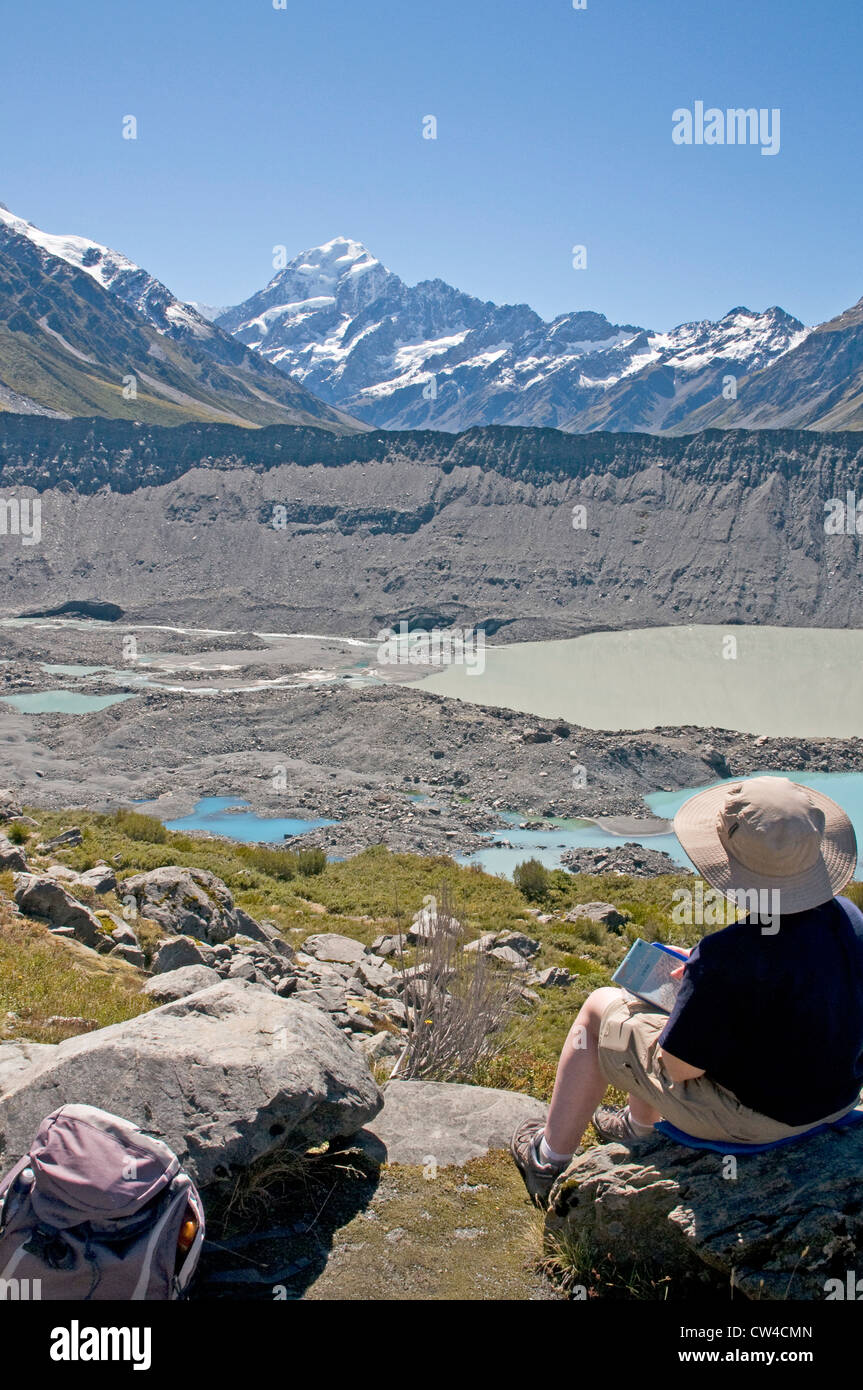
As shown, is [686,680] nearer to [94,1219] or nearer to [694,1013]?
[694,1013]

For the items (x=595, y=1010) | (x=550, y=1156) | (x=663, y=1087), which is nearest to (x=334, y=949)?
(x=550, y=1156)

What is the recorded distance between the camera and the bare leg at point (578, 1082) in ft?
13.5

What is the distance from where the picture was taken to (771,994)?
3.49 m

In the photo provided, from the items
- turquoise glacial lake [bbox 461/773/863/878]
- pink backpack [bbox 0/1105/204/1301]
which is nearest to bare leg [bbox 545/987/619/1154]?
pink backpack [bbox 0/1105/204/1301]

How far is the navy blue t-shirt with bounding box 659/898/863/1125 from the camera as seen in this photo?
350cm

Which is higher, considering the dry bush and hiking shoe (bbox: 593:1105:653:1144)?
hiking shoe (bbox: 593:1105:653:1144)

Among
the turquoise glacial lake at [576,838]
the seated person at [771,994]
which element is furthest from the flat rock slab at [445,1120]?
the turquoise glacial lake at [576,838]

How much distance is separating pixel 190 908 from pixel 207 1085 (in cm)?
807

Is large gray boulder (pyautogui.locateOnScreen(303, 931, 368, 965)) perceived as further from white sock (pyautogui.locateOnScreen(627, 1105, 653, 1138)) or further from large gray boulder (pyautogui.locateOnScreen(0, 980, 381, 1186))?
white sock (pyautogui.locateOnScreen(627, 1105, 653, 1138))

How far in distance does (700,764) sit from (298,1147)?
32.0 m

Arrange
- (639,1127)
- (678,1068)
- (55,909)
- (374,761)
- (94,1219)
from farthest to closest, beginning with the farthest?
1. (374,761)
2. (55,909)
3. (639,1127)
4. (678,1068)
5. (94,1219)

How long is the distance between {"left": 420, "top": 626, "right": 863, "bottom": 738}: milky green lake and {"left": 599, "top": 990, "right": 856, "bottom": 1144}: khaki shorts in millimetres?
38234

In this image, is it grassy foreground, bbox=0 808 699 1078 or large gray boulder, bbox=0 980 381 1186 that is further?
grassy foreground, bbox=0 808 699 1078

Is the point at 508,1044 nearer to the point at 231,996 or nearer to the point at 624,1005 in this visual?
the point at 231,996
